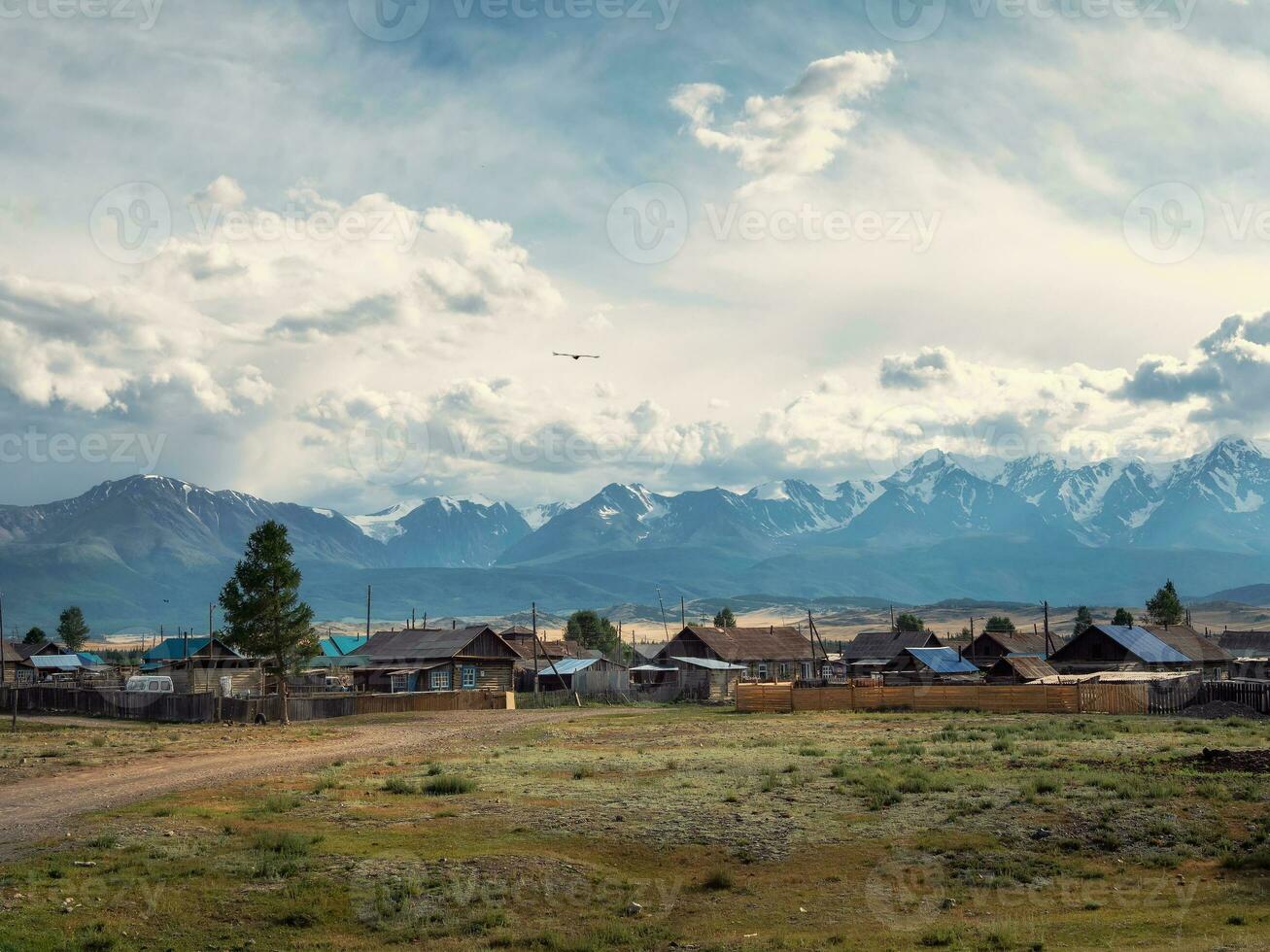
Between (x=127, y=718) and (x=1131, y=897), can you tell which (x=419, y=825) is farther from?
(x=127, y=718)

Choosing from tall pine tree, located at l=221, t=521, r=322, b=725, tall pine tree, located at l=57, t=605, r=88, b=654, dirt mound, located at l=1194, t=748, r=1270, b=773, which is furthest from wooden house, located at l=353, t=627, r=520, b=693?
tall pine tree, located at l=57, t=605, r=88, b=654

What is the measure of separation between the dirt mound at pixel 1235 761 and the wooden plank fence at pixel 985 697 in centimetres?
2412

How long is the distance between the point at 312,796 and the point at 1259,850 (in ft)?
75.8

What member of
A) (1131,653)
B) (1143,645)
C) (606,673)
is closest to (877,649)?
(1143,645)

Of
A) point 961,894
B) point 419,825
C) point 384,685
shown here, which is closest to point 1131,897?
point 961,894

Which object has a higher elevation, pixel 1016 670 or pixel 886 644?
pixel 886 644

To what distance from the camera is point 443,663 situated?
98125mm

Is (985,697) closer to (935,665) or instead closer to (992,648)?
(935,665)

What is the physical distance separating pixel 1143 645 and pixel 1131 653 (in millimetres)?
2415

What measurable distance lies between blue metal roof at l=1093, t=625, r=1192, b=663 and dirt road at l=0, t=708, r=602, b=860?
56.1 m

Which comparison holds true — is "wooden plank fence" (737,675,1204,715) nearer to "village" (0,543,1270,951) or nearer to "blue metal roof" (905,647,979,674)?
"village" (0,543,1270,951)

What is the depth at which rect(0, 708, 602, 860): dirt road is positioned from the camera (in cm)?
2989

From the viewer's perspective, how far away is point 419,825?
28047 mm

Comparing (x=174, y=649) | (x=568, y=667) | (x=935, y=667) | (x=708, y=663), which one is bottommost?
(x=935, y=667)
